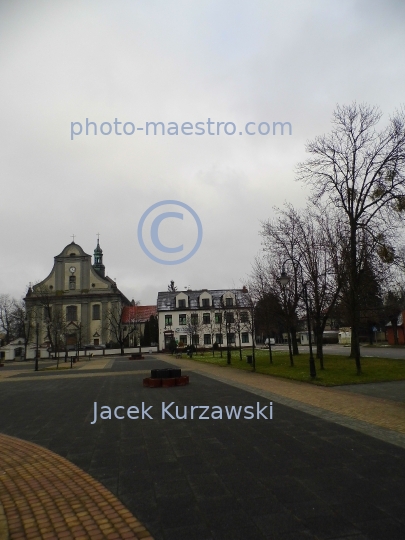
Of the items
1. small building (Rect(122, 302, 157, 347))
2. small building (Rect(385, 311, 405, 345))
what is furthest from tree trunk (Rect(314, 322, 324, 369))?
small building (Rect(122, 302, 157, 347))

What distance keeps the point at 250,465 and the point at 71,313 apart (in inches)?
2650

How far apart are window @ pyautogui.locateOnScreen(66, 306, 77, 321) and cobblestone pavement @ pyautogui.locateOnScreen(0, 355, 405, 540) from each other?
194 ft

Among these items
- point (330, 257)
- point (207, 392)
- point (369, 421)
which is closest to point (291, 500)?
point (369, 421)

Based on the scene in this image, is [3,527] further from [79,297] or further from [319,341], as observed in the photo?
[79,297]

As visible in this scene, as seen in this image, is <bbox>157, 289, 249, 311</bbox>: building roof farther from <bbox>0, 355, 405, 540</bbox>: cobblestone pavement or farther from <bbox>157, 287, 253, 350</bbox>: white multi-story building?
<bbox>0, 355, 405, 540</bbox>: cobblestone pavement

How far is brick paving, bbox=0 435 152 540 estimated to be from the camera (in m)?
4.28

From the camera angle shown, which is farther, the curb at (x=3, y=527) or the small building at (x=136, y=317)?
the small building at (x=136, y=317)

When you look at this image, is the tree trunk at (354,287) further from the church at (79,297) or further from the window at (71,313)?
the window at (71,313)

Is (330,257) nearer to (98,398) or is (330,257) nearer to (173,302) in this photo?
(98,398)

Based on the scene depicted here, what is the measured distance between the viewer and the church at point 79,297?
68000mm

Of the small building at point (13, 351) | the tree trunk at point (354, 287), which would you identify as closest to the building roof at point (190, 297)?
the small building at point (13, 351)

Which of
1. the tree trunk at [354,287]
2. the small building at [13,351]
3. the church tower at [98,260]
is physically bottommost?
the small building at [13,351]

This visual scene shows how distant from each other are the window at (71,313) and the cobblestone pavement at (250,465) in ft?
194

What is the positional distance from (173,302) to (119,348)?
11.0 meters
